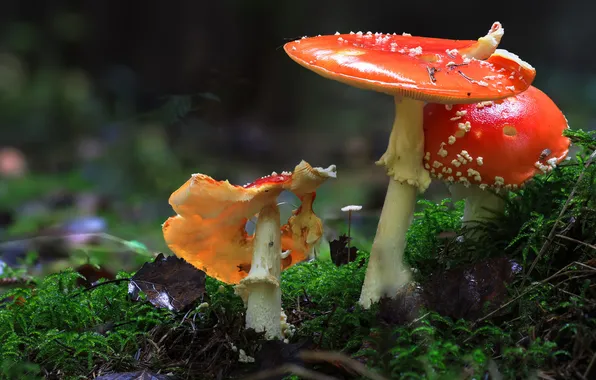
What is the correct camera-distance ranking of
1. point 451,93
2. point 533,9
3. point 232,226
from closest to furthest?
point 451,93
point 232,226
point 533,9

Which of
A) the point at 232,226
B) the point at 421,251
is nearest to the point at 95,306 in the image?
the point at 232,226

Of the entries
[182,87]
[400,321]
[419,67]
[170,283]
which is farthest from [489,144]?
[182,87]

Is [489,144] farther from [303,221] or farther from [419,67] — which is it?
[303,221]

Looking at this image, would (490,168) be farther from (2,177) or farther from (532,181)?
(2,177)

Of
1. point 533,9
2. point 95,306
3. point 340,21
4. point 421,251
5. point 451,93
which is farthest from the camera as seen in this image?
point 533,9

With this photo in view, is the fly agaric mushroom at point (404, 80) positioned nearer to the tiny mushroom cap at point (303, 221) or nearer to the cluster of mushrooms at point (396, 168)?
the cluster of mushrooms at point (396, 168)

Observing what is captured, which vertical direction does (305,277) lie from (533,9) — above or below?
below

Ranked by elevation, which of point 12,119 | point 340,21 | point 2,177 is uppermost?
point 340,21

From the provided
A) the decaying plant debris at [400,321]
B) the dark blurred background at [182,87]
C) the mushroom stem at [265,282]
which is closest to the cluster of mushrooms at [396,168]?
the mushroom stem at [265,282]

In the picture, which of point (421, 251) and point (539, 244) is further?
point (421, 251)
